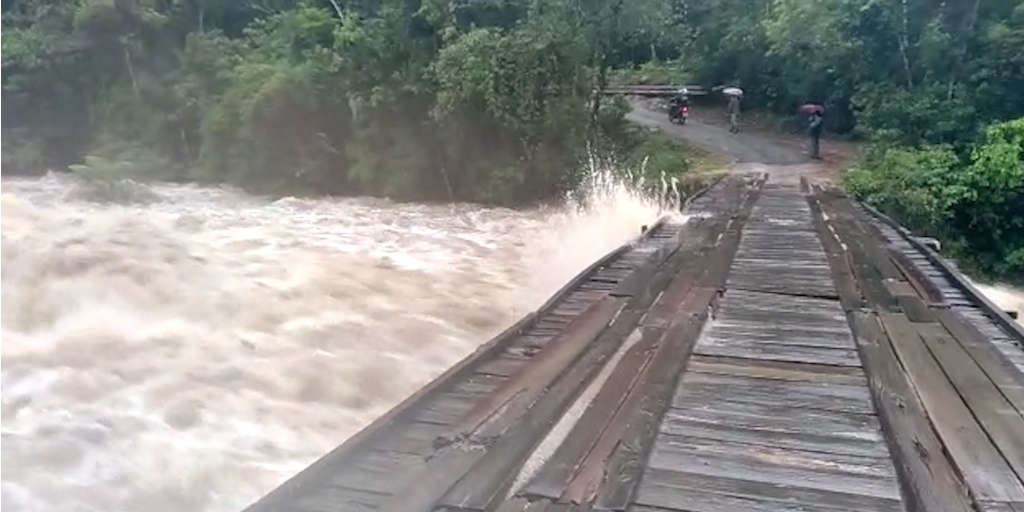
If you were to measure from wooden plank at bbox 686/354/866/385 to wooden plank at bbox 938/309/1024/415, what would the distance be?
40cm

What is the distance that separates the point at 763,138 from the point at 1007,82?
3.64 m

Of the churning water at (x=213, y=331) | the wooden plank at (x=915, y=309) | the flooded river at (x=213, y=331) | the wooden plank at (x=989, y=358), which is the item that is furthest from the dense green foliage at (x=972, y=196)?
the wooden plank at (x=989, y=358)

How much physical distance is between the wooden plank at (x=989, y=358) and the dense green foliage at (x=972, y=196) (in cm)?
569

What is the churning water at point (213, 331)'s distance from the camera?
3771mm

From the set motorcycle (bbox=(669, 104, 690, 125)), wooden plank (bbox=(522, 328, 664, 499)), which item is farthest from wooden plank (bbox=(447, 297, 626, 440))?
motorcycle (bbox=(669, 104, 690, 125))

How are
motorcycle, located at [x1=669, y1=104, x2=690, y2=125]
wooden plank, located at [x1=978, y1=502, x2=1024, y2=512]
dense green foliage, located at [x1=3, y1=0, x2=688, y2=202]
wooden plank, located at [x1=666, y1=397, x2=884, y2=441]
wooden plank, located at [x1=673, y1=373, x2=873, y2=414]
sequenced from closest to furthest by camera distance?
wooden plank, located at [x1=978, y1=502, x2=1024, y2=512], wooden plank, located at [x1=666, y1=397, x2=884, y2=441], wooden plank, located at [x1=673, y1=373, x2=873, y2=414], dense green foliage, located at [x1=3, y1=0, x2=688, y2=202], motorcycle, located at [x1=669, y1=104, x2=690, y2=125]

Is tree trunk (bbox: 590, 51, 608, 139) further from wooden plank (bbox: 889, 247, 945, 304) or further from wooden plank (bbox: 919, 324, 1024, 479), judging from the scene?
wooden plank (bbox: 919, 324, 1024, 479)

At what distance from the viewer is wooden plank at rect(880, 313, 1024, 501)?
200 cm

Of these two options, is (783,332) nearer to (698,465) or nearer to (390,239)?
(698,465)

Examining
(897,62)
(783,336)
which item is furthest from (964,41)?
(783,336)

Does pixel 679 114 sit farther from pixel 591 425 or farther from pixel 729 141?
pixel 591 425

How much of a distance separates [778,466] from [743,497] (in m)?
0.21

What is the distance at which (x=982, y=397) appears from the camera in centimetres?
256

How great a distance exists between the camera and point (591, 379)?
2756mm
